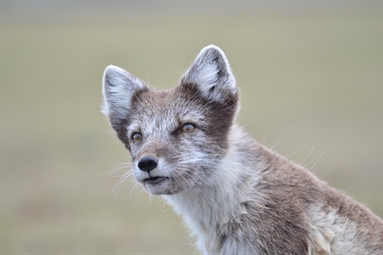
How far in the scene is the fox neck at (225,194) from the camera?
30.1ft

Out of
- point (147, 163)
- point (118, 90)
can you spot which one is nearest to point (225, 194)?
point (147, 163)

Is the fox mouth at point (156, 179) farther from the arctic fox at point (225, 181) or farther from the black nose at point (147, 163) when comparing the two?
the black nose at point (147, 163)

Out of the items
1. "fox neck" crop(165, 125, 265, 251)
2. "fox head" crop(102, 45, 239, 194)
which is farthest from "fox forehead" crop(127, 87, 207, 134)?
"fox neck" crop(165, 125, 265, 251)

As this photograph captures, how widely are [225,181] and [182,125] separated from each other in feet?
2.45

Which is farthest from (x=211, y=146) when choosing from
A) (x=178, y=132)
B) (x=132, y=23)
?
(x=132, y=23)

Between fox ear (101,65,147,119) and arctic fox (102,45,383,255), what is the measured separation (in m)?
0.13

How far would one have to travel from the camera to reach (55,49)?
2363 inches

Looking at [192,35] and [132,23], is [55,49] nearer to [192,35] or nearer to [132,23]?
[192,35]

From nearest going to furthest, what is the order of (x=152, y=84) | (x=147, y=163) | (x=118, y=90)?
(x=147, y=163)
(x=118, y=90)
(x=152, y=84)

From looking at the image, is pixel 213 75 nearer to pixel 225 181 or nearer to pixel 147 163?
pixel 225 181

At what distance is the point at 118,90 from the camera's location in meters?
9.91

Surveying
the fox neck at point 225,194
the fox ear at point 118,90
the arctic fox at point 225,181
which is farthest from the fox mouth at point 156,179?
the fox ear at point 118,90

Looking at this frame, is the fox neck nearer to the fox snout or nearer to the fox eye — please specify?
the fox eye

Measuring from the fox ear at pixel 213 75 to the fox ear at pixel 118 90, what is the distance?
752mm
